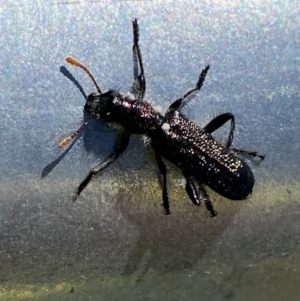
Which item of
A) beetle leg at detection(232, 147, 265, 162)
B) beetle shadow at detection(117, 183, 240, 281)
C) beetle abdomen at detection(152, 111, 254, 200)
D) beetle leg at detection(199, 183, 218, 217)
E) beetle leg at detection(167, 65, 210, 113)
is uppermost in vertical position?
beetle leg at detection(167, 65, 210, 113)

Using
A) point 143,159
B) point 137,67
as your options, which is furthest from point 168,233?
point 137,67

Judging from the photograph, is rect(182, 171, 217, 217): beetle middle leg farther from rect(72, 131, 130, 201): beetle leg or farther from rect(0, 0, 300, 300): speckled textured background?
rect(72, 131, 130, 201): beetle leg

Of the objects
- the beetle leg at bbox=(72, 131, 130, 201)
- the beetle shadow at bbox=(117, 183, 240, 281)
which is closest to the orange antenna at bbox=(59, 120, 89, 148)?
the beetle leg at bbox=(72, 131, 130, 201)

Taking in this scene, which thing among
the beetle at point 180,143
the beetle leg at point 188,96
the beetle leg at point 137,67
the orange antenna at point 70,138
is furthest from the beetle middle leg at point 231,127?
the orange antenna at point 70,138

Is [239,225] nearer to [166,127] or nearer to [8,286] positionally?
[166,127]

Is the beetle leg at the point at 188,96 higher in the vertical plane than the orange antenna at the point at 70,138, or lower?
higher

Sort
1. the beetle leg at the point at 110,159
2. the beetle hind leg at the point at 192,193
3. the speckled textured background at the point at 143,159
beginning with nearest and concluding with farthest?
the speckled textured background at the point at 143,159 → the beetle leg at the point at 110,159 → the beetle hind leg at the point at 192,193

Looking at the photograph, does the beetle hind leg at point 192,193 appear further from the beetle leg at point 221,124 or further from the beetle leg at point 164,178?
the beetle leg at point 221,124
